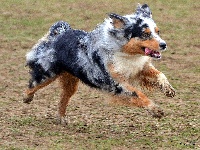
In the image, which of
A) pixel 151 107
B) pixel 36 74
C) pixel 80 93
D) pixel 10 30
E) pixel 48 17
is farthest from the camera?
pixel 48 17

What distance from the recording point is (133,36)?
6.91 m

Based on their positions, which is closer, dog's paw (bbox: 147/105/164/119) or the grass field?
dog's paw (bbox: 147/105/164/119)

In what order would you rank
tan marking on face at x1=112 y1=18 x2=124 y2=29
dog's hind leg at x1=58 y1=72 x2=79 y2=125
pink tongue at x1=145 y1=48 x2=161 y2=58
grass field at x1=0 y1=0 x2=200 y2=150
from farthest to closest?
dog's hind leg at x1=58 y1=72 x2=79 y2=125 < grass field at x1=0 y1=0 x2=200 y2=150 < tan marking on face at x1=112 y1=18 x2=124 y2=29 < pink tongue at x1=145 y1=48 x2=161 y2=58

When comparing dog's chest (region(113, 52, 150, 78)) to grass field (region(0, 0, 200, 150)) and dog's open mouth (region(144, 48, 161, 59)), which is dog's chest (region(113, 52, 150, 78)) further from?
grass field (region(0, 0, 200, 150))

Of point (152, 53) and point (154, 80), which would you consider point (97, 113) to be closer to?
point (154, 80)

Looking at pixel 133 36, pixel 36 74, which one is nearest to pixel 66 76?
pixel 36 74

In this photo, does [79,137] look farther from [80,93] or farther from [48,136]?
[80,93]

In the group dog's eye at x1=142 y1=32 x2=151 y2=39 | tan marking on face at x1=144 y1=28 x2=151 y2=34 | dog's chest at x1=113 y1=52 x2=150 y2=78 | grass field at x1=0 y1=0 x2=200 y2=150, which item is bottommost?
grass field at x1=0 y1=0 x2=200 y2=150

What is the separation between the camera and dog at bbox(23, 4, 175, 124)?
6.88 metres

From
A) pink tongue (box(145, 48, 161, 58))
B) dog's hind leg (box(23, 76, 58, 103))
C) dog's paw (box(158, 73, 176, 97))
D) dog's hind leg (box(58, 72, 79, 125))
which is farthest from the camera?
dog's hind leg (box(58, 72, 79, 125))

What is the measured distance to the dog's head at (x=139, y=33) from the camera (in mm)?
6754

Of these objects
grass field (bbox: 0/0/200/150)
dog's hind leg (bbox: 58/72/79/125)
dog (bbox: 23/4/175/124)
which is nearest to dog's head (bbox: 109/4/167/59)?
dog (bbox: 23/4/175/124)

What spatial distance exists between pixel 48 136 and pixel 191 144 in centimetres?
171

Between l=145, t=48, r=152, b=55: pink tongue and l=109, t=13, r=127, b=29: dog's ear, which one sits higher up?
l=109, t=13, r=127, b=29: dog's ear
